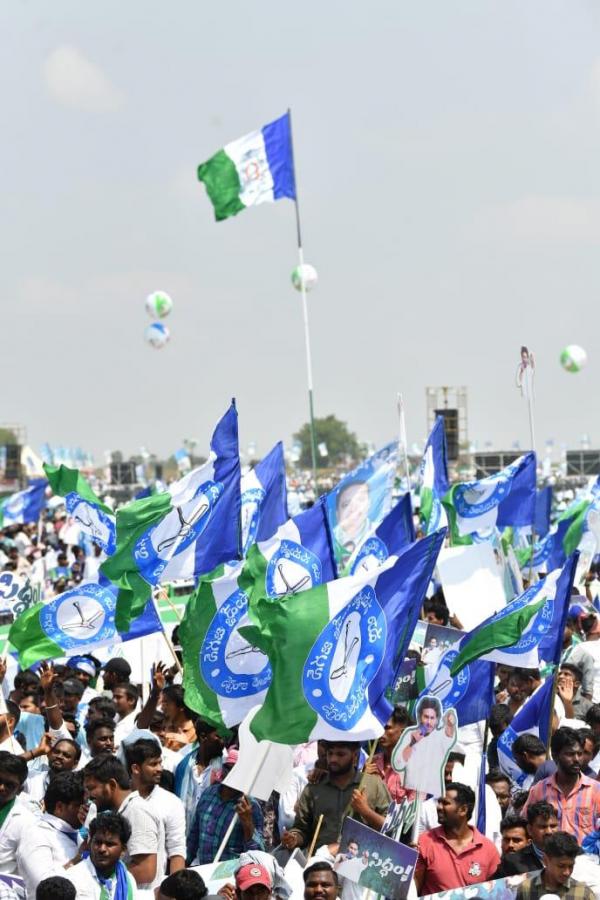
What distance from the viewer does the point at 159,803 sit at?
6.90 metres

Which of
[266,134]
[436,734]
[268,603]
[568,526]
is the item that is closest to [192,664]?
[268,603]

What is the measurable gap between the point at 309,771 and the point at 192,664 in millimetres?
1233

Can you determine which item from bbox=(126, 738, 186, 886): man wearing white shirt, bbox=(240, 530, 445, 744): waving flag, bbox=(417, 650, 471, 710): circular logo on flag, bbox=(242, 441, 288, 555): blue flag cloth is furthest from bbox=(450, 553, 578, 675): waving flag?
bbox=(242, 441, 288, 555): blue flag cloth

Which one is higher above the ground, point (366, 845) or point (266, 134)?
point (266, 134)

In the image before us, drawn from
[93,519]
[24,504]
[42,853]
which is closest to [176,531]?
[93,519]

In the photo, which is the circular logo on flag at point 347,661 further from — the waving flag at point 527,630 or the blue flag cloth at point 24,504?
the blue flag cloth at point 24,504

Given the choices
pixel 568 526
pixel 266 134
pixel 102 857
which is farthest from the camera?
pixel 266 134

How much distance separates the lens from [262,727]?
24.0 feet

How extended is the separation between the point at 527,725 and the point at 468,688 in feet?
1.54

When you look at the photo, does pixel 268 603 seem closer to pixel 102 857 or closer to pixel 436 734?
pixel 436 734

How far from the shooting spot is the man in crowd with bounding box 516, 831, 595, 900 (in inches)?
247

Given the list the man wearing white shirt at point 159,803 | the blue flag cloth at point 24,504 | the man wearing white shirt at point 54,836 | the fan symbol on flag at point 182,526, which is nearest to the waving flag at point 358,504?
the fan symbol on flag at point 182,526

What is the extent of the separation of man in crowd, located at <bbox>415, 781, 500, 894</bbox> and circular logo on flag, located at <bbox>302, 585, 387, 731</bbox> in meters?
0.65

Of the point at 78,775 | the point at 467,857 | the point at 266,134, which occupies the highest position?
the point at 266,134
